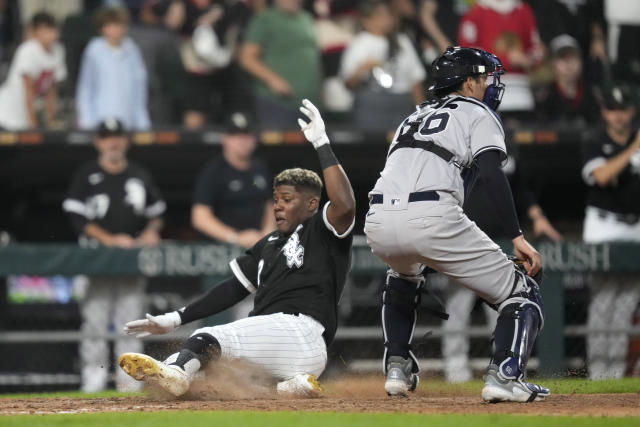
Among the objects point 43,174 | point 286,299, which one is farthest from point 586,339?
point 43,174

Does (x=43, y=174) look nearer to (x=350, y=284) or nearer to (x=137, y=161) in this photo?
(x=137, y=161)

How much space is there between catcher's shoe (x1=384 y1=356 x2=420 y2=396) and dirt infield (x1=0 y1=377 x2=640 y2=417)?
0.05 m

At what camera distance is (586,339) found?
827cm

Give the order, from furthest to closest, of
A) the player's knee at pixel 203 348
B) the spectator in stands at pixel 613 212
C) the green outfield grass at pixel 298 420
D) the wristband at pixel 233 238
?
the wristband at pixel 233 238
the spectator in stands at pixel 613 212
the player's knee at pixel 203 348
the green outfield grass at pixel 298 420

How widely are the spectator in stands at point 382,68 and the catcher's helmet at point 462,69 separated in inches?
152

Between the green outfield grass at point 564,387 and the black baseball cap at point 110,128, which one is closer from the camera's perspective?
the green outfield grass at point 564,387

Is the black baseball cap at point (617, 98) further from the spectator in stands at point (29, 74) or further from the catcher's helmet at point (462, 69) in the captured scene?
Answer: the spectator in stands at point (29, 74)

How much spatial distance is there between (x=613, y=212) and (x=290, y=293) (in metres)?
3.95

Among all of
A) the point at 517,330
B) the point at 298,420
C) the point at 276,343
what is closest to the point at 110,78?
the point at 276,343

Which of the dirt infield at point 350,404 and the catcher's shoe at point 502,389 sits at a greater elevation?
the catcher's shoe at point 502,389

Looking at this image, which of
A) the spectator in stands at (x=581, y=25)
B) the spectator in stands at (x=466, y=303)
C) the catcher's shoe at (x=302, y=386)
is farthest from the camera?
the spectator in stands at (x=581, y=25)

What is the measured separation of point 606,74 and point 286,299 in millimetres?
5192

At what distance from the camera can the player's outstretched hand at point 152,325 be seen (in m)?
5.34

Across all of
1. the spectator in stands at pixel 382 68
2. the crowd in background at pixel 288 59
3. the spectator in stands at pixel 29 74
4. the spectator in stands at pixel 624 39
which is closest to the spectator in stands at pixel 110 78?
the crowd in background at pixel 288 59
